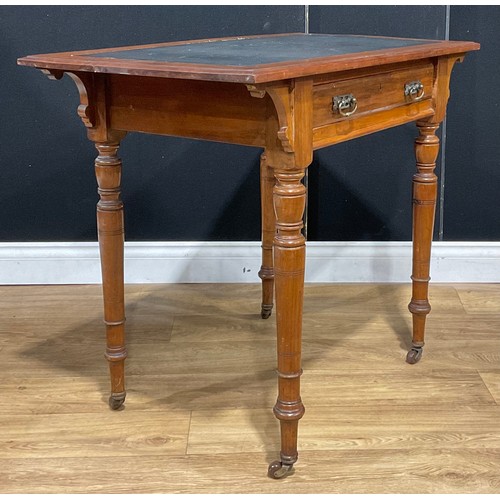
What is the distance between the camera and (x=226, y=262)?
3.39 metres

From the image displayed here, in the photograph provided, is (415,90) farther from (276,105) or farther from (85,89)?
(85,89)

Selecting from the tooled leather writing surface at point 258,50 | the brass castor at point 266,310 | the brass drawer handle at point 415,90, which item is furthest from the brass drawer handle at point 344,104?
the brass castor at point 266,310

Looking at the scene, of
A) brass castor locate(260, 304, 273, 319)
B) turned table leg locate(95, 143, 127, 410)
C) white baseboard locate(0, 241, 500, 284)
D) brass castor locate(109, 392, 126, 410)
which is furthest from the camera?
white baseboard locate(0, 241, 500, 284)

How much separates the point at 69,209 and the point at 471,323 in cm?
152

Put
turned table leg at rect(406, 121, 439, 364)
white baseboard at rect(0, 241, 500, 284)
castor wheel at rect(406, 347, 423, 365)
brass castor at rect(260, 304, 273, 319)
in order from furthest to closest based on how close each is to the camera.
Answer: white baseboard at rect(0, 241, 500, 284) → brass castor at rect(260, 304, 273, 319) → castor wheel at rect(406, 347, 423, 365) → turned table leg at rect(406, 121, 439, 364)

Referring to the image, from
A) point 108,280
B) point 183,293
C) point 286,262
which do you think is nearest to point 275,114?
point 286,262

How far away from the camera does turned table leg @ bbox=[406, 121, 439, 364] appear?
8.34 ft

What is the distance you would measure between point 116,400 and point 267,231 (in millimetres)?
826

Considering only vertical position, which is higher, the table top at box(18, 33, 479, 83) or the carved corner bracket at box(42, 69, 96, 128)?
the table top at box(18, 33, 479, 83)

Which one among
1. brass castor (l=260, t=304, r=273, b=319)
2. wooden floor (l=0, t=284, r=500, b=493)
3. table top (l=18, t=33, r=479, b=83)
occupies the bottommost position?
wooden floor (l=0, t=284, r=500, b=493)

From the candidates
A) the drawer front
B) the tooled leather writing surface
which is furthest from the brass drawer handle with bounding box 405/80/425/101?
the tooled leather writing surface

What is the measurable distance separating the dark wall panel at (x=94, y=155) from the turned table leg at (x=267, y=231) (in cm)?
38

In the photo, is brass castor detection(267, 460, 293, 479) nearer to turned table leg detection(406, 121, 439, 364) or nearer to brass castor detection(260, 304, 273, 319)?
turned table leg detection(406, 121, 439, 364)

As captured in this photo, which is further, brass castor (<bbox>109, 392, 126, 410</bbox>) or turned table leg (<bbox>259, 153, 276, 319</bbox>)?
turned table leg (<bbox>259, 153, 276, 319</bbox>)
